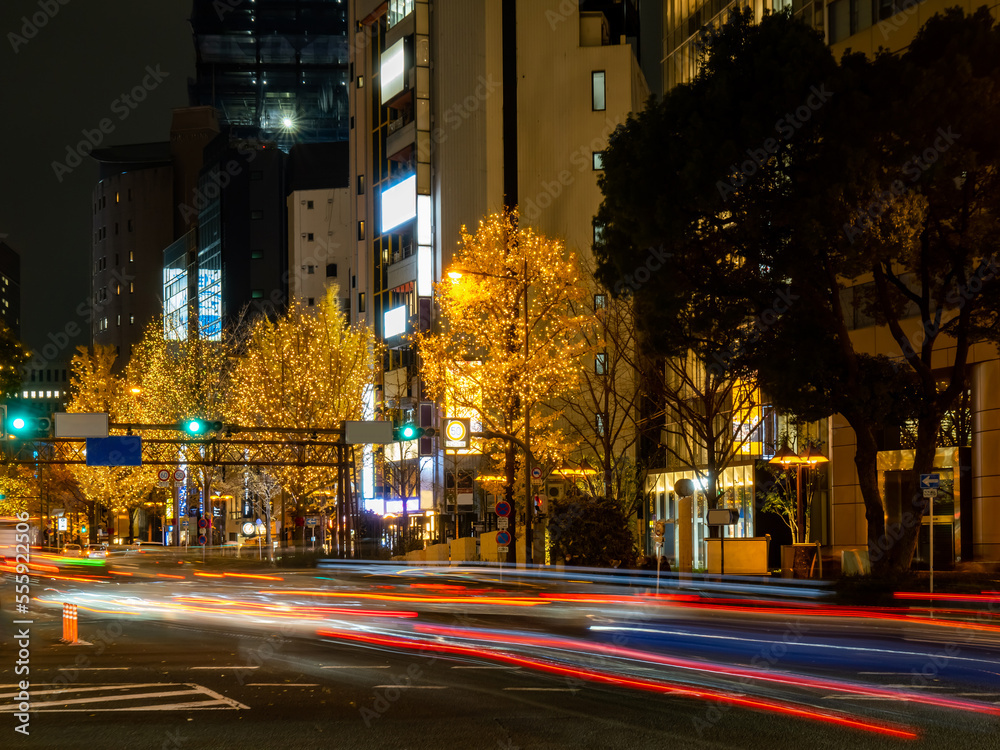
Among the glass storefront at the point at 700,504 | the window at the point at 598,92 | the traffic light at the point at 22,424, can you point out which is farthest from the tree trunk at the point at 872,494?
the window at the point at 598,92

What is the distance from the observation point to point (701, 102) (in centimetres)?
2647

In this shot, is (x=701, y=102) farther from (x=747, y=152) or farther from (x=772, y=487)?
(x=772, y=487)

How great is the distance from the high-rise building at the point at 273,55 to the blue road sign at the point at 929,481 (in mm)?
149800

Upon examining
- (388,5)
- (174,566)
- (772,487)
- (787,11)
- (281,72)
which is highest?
(281,72)

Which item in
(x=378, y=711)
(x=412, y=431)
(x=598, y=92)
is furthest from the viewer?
(x=598, y=92)

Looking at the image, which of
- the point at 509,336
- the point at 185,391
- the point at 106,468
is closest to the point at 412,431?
the point at 509,336

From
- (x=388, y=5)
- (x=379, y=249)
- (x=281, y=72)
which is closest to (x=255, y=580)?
(x=379, y=249)

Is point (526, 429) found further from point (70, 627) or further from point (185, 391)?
point (185, 391)

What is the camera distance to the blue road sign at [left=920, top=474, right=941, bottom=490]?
25.2 meters

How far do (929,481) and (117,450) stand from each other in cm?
3251

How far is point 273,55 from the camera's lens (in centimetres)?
16875

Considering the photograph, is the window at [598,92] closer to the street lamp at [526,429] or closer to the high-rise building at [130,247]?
the street lamp at [526,429]

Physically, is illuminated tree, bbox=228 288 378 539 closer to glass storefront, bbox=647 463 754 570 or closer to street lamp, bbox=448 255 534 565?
glass storefront, bbox=647 463 754 570

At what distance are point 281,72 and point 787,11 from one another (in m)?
151
